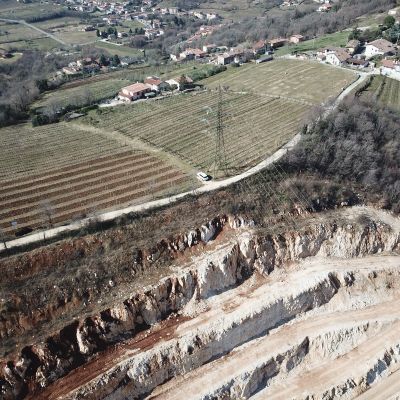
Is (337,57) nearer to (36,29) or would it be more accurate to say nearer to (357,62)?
(357,62)

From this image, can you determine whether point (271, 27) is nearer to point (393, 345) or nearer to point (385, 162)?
point (385, 162)

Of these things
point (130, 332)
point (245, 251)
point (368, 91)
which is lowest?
point (130, 332)

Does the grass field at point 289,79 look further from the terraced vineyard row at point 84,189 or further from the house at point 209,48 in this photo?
the terraced vineyard row at point 84,189

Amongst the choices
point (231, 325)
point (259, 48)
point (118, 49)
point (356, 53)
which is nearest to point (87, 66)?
point (118, 49)

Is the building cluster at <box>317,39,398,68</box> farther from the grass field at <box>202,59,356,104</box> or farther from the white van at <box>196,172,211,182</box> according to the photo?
the white van at <box>196,172,211,182</box>

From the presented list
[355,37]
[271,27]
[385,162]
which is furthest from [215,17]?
[385,162]

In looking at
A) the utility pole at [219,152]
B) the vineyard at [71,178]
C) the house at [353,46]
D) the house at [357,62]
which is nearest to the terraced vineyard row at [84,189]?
the vineyard at [71,178]
